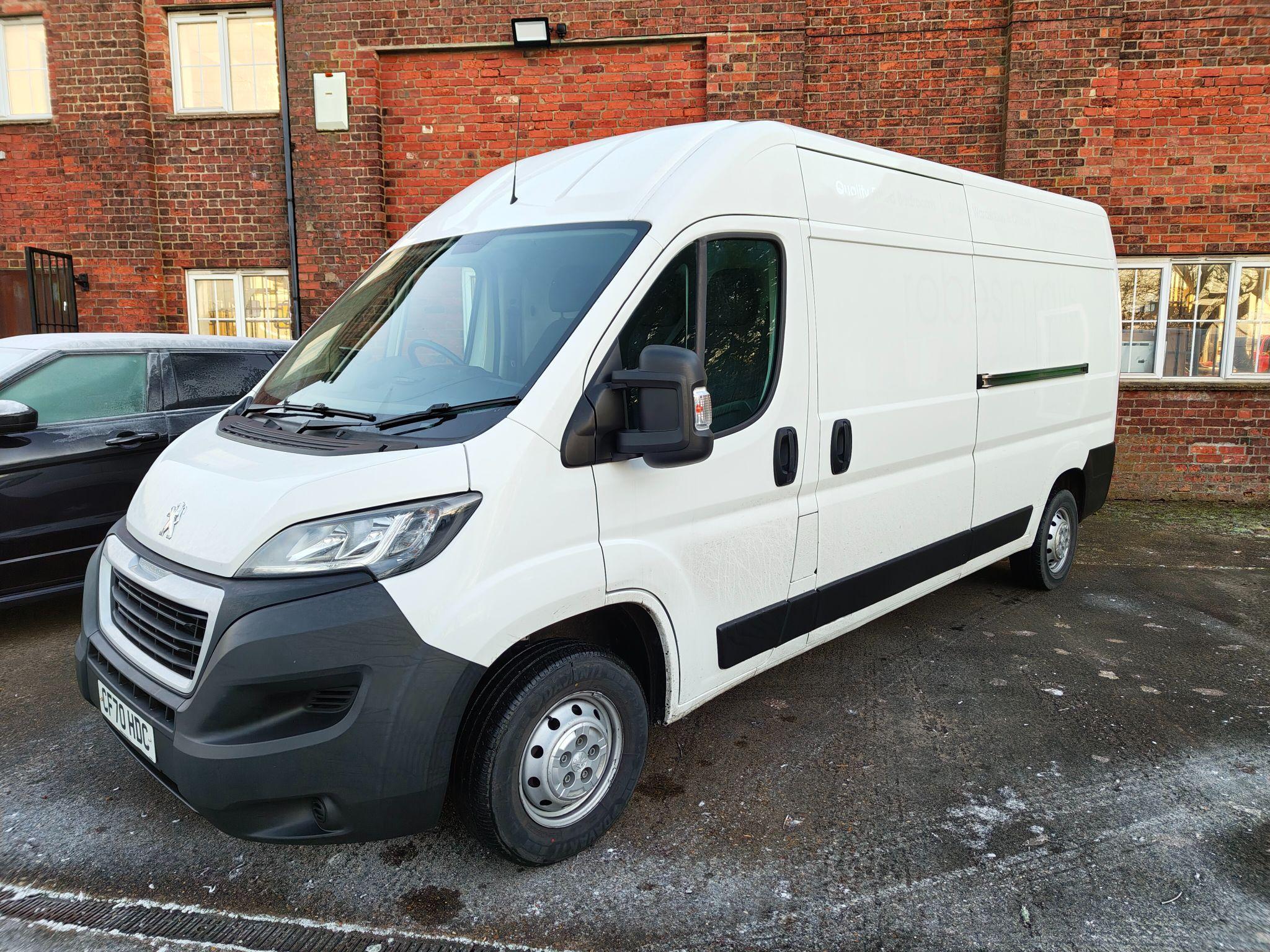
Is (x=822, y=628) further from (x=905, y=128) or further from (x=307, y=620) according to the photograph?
(x=905, y=128)

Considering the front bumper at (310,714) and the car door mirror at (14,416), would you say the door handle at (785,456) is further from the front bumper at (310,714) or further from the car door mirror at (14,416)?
the car door mirror at (14,416)

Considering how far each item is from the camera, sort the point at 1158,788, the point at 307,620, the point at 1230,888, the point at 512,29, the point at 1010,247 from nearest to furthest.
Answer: the point at 307,620 → the point at 1230,888 → the point at 1158,788 → the point at 1010,247 → the point at 512,29

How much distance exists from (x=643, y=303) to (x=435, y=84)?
7675 mm

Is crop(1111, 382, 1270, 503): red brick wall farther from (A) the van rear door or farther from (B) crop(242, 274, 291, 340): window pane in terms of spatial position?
Result: (B) crop(242, 274, 291, 340): window pane

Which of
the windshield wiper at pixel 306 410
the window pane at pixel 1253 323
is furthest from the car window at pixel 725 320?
the window pane at pixel 1253 323

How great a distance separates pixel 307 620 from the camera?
2322mm

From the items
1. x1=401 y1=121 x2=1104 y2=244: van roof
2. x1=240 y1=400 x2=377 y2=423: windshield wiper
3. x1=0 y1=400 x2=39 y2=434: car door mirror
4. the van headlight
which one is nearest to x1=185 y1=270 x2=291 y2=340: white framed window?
x1=0 y1=400 x2=39 y2=434: car door mirror

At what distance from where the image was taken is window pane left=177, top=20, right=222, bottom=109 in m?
9.56

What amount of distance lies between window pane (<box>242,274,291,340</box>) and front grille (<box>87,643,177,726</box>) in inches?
298

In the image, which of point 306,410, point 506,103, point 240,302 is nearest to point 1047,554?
point 306,410

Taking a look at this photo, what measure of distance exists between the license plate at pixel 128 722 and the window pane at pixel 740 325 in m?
2.03

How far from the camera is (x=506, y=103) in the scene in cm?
916

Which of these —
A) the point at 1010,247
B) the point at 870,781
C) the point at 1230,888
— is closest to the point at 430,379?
the point at 870,781

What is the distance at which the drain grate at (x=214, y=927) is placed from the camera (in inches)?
98.7
